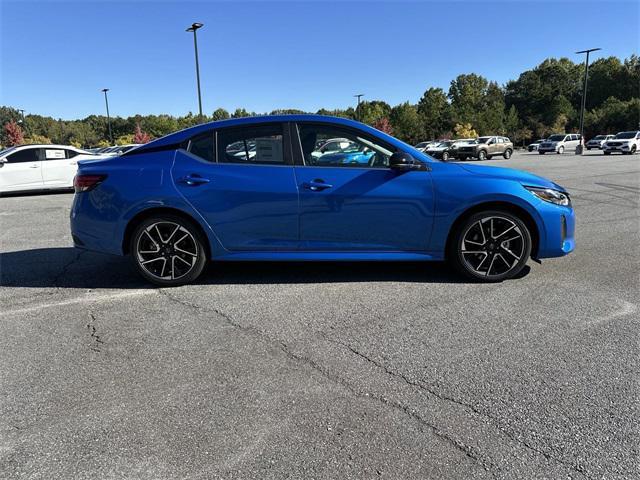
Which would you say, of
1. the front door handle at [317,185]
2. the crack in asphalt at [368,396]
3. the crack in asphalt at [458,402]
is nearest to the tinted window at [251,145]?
the front door handle at [317,185]

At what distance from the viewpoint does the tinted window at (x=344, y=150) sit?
4.48 m

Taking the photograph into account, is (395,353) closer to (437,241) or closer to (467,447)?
(467,447)

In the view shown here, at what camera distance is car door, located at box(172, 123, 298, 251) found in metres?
4.43

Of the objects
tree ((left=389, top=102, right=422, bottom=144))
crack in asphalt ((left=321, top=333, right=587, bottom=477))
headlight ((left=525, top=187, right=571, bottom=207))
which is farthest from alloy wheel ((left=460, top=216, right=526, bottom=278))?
tree ((left=389, top=102, right=422, bottom=144))

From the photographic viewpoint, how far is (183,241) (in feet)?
15.0

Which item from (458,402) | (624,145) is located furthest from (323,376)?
(624,145)

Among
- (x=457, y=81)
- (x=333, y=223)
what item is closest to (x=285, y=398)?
(x=333, y=223)

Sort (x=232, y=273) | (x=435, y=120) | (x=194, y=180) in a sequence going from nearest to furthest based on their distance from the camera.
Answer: (x=194, y=180) < (x=232, y=273) < (x=435, y=120)

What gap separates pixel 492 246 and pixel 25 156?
13.8 meters

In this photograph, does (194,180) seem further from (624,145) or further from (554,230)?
(624,145)

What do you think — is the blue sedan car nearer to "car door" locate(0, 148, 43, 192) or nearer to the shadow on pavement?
the shadow on pavement

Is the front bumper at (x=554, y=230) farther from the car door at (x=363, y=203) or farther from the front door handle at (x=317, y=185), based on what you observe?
the front door handle at (x=317, y=185)

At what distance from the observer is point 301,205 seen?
4.42 metres

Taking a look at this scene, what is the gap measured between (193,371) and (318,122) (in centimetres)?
263
